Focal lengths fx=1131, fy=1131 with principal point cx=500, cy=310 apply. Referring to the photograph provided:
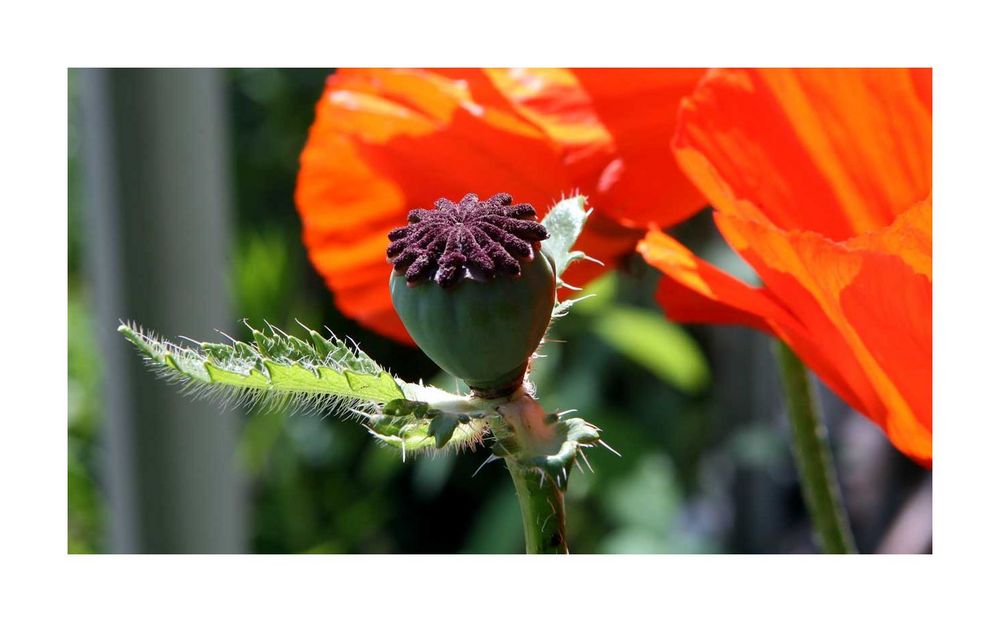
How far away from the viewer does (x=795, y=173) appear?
0.38 metres

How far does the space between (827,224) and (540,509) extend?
0.20 m

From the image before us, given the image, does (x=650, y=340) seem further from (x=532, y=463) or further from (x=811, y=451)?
(x=532, y=463)

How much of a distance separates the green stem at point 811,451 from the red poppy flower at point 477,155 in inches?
2.8

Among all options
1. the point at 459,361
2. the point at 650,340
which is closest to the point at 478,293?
the point at 459,361

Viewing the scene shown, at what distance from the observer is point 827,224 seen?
39 centimetres

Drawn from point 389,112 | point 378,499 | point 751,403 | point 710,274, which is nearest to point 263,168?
point 378,499

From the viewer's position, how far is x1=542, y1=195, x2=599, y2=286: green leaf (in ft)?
0.90

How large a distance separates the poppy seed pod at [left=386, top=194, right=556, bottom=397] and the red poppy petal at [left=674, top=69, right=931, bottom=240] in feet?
0.39

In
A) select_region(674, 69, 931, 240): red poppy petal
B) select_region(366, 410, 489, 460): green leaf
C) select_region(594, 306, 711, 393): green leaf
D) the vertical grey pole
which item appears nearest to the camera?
select_region(366, 410, 489, 460): green leaf

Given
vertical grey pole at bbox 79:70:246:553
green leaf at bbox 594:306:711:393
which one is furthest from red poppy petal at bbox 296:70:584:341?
green leaf at bbox 594:306:711:393

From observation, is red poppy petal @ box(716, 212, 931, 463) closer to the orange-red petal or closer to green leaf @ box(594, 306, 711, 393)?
the orange-red petal
